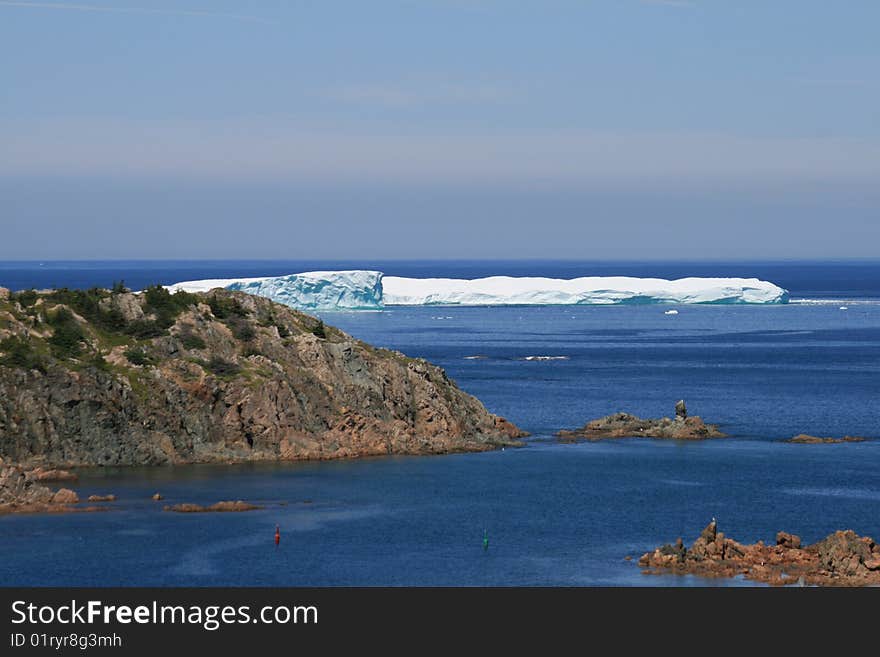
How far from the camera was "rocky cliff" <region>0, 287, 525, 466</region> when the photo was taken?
84.7 metres

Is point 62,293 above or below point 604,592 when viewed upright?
above

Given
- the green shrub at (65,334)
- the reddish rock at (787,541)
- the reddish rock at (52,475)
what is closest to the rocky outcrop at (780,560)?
the reddish rock at (787,541)

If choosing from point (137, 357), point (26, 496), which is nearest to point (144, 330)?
point (137, 357)

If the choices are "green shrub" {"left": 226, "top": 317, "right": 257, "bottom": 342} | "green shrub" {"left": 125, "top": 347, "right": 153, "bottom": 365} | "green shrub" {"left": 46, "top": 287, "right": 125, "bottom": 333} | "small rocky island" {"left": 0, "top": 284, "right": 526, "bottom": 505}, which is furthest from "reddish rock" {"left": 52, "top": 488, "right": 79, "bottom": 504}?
"green shrub" {"left": 226, "top": 317, "right": 257, "bottom": 342}

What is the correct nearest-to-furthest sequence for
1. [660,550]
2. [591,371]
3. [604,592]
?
[604,592] → [660,550] → [591,371]

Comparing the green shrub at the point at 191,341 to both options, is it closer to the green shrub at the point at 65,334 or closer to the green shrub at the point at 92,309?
the green shrub at the point at 92,309

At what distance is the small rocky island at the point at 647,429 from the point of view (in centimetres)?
9844

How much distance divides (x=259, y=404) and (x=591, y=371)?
63265 mm

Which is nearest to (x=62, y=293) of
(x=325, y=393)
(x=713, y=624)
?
(x=325, y=393)

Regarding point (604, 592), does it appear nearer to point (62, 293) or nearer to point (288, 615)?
point (288, 615)

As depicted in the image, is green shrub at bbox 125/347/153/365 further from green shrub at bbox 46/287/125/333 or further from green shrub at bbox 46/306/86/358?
green shrub at bbox 46/287/125/333

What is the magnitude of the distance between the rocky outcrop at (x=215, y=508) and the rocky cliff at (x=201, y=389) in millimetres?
15239

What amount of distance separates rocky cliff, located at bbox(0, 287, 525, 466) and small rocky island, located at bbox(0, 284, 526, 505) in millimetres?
81

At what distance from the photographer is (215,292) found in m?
101
